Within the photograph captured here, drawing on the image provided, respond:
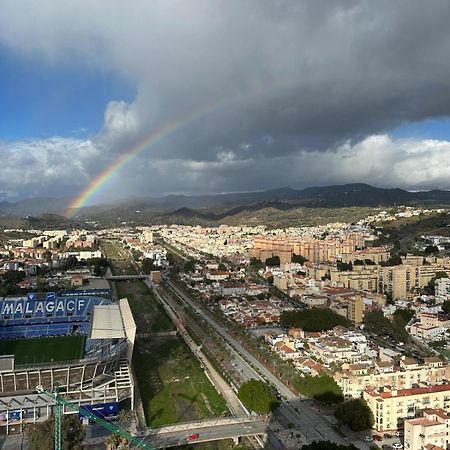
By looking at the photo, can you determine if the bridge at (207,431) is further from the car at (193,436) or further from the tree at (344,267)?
the tree at (344,267)

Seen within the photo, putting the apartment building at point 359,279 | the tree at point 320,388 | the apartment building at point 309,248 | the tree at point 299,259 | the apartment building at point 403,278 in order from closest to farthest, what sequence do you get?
the tree at point 320,388
the apartment building at point 403,278
the apartment building at point 359,279
the tree at point 299,259
the apartment building at point 309,248

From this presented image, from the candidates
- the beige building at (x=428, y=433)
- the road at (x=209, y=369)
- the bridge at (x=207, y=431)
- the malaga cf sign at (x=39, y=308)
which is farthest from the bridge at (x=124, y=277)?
the beige building at (x=428, y=433)

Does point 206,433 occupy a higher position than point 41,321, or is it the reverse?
point 41,321

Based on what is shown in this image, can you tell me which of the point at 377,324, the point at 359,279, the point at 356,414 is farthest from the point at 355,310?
the point at 356,414

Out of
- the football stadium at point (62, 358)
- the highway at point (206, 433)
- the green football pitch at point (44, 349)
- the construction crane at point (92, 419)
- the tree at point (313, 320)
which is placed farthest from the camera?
the tree at point (313, 320)

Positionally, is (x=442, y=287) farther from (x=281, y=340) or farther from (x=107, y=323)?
(x=107, y=323)

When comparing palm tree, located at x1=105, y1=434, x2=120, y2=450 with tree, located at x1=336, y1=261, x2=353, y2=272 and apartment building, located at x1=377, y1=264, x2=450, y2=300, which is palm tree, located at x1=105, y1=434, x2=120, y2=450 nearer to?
apartment building, located at x1=377, y1=264, x2=450, y2=300

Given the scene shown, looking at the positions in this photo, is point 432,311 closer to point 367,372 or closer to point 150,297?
point 367,372
